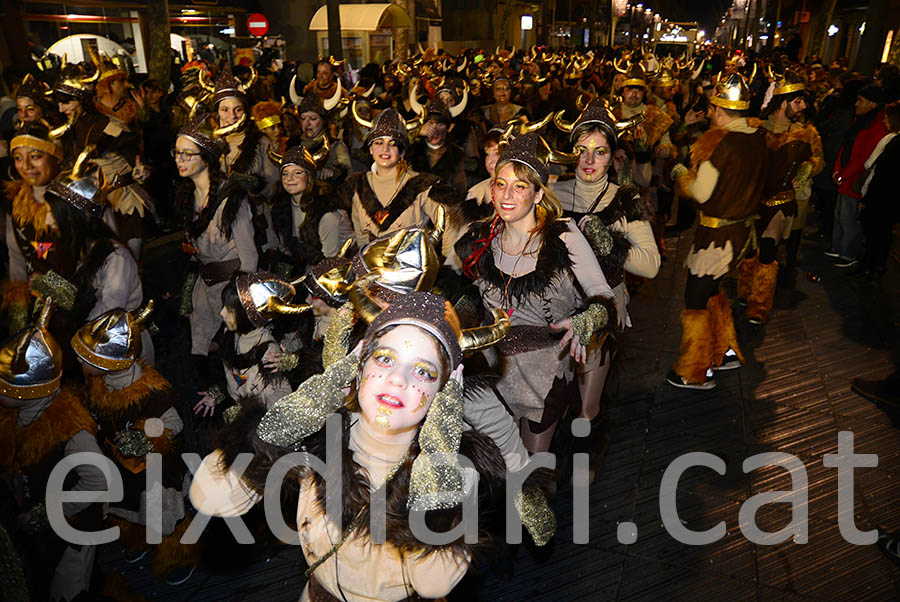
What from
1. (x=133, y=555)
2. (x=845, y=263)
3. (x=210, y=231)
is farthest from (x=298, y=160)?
(x=845, y=263)

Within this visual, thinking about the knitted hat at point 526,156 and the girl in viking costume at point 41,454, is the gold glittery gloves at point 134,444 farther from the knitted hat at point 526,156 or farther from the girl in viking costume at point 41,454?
the knitted hat at point 526,156

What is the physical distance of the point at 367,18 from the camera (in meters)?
23.5

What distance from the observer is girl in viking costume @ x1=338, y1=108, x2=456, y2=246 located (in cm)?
504

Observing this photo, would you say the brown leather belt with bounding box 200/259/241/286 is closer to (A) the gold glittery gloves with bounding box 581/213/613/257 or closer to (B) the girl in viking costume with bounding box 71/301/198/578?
(B) the girl in viking costume with bounding box 71/301/198/578

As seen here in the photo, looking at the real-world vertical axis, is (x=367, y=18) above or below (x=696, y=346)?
above

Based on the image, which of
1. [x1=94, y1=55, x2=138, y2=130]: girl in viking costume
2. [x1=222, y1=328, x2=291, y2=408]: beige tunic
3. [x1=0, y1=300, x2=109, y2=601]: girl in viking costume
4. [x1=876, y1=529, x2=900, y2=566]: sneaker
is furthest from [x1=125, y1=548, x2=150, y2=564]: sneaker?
[x1=94, y1=55, x2=138, y2=130]: girl in viking costume

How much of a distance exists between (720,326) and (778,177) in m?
1.66

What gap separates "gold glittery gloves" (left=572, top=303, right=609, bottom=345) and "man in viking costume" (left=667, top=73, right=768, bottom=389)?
6.95 ft

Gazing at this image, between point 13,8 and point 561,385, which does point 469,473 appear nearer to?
point 561,385

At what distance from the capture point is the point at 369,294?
86.4 inches

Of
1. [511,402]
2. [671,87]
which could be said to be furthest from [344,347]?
[671,87]

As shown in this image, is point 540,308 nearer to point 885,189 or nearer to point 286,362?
point 286,362

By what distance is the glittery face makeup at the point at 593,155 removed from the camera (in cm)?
419

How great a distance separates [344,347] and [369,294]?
0.69 ft
